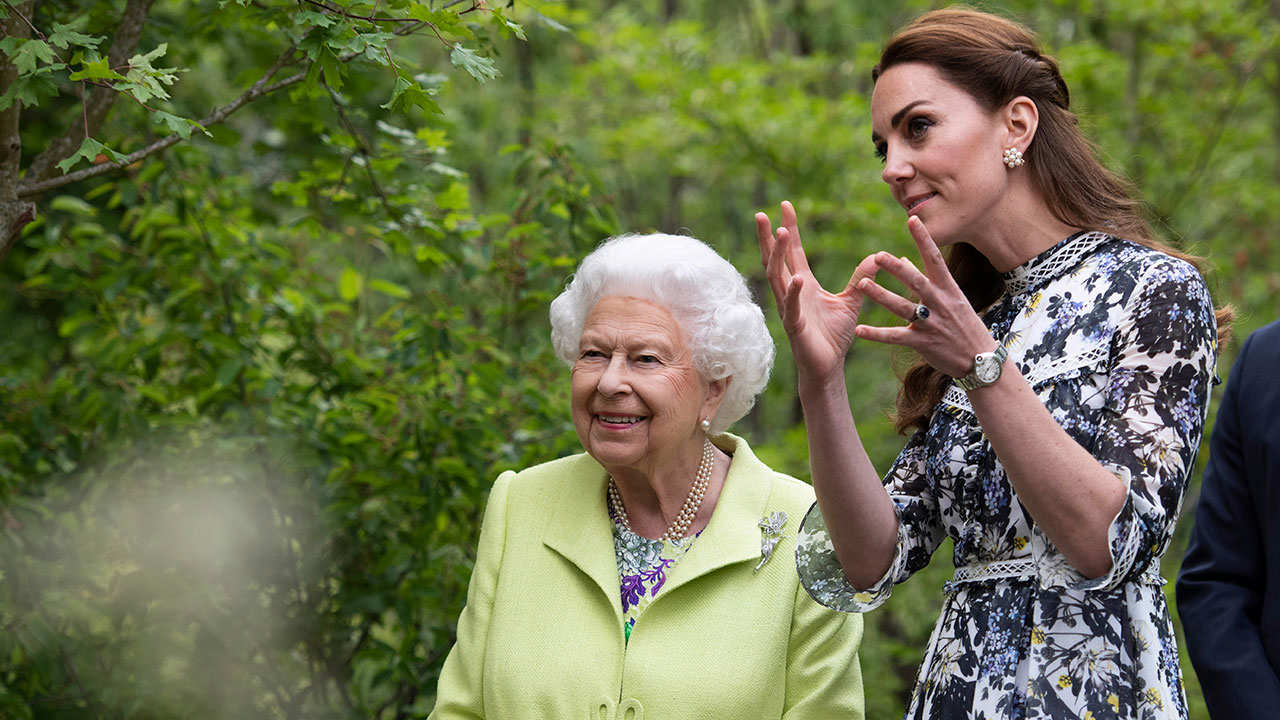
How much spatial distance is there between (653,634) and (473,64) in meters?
1.25

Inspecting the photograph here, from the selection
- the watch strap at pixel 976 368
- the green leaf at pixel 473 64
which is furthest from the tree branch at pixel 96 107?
the watch strap at pixel 976 368

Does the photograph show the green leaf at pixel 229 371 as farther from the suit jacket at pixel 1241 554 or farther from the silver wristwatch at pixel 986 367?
the suit jacket at pixel 1241 554

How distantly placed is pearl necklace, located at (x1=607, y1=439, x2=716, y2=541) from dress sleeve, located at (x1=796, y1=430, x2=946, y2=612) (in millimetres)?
538

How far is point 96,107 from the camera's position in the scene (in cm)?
265

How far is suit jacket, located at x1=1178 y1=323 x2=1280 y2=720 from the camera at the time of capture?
1723 millimetres

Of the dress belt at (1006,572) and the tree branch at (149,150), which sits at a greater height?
the tree branch at (149,150)

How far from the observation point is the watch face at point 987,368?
156 cm

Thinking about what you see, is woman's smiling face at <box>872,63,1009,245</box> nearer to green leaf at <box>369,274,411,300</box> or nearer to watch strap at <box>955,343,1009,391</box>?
watch strap at <box>955,343,1009,391</box>

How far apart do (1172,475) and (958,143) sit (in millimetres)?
638

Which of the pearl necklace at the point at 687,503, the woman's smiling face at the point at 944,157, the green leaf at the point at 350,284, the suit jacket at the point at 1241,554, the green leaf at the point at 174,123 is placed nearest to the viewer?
the suit jacket at the point at 1241,554

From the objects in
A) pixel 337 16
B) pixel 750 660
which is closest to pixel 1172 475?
pixel 750 660

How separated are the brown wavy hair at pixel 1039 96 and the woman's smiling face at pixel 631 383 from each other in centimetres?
79

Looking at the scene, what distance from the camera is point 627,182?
10789 mm

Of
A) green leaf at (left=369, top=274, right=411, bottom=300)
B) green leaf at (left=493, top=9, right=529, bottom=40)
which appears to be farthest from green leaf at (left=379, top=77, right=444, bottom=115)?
green leaf at (left=369, top=274, right=411, bottom=300)
